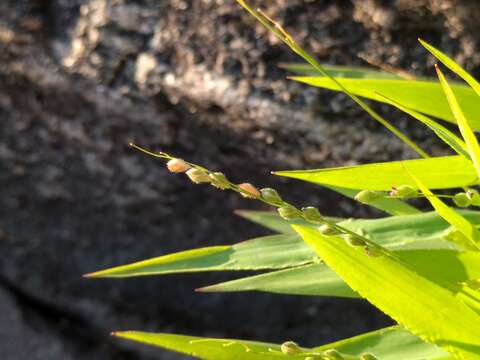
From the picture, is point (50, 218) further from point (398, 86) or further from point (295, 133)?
point (398, 86)

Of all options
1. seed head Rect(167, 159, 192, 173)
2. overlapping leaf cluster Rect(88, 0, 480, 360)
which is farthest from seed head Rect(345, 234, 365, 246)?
seed head Rect(167, 159, 192, 173)

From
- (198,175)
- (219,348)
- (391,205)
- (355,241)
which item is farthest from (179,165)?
(391,205)

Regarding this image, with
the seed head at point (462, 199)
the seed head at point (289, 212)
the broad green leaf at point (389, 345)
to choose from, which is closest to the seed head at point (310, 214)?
the seed head at point (289, 212)

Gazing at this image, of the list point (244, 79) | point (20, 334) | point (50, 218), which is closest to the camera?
point (244, 79)

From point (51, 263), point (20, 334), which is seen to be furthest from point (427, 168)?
point (20, 334)

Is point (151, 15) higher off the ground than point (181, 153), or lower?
higher

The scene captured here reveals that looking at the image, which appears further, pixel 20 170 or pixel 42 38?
pixel 20 170

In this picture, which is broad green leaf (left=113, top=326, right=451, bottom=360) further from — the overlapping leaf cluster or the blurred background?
the blurred background
